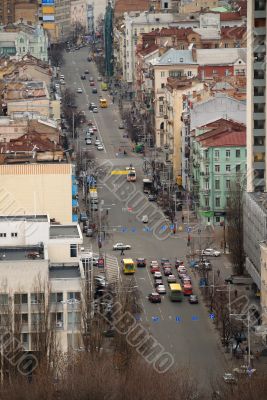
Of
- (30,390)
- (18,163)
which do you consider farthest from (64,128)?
(30,390)

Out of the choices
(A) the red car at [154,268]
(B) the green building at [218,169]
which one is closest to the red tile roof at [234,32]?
(B) the green building at [218,169]

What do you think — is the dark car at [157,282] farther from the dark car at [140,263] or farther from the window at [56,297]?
the window at [56,297]

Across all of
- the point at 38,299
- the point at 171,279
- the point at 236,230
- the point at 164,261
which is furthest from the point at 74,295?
the point at 164,261

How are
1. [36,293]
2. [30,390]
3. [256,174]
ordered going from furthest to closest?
[256,174]
[36,293]
[30,390]

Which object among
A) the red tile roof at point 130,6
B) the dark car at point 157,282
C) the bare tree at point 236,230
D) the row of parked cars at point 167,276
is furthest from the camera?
the red tile roof at point 130,6

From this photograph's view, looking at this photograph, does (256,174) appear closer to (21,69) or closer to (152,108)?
(152,108)

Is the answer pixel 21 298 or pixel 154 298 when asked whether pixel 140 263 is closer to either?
pixel 154 298

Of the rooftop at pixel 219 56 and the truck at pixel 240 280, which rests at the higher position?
the rooftop at pixel 219 56
